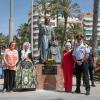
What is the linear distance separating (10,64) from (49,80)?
162 cm

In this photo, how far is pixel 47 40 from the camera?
1683 centimetres

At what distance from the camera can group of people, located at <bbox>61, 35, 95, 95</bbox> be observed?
46.7 feet

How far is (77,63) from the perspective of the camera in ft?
47.2

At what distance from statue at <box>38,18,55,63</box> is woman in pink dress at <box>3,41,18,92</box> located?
1664 millimetres

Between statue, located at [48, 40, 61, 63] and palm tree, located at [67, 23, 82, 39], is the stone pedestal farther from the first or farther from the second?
palm tree, located at [67, 23, 82, 39]

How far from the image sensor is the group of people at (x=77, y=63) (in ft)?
46.7

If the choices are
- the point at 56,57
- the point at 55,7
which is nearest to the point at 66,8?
the point at 55,7

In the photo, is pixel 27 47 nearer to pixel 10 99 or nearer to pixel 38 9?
pixel 10 99

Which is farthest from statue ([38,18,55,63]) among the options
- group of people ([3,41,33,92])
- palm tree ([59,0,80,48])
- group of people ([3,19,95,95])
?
palm tree ([59,0,80,48])

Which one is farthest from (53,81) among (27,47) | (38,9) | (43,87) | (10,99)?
(38,9)

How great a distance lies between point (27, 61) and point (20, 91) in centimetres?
103

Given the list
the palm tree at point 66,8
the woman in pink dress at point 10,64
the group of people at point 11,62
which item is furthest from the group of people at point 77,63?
the palm tree at point 66,8

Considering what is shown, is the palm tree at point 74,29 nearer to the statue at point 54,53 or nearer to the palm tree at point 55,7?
the palm tree at point 55,7

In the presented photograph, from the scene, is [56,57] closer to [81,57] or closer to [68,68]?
[68,68]
